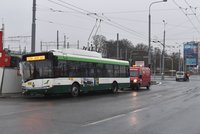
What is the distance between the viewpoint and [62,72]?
79.9 feet

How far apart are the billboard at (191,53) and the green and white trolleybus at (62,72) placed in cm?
9275

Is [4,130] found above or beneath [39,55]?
beneath

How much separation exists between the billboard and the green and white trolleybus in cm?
9275

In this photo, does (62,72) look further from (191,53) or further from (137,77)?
(191,53)

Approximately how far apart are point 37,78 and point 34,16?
660cm

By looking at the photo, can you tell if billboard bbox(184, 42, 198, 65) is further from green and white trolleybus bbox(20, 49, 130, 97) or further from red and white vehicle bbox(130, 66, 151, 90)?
green and white trolleybus bbox(20, 49, 130, 97)

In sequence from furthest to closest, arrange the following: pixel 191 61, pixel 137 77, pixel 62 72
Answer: pixel 191 61 < pixel 137 77 < pixel 62 72

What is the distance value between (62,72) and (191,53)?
4039 inches

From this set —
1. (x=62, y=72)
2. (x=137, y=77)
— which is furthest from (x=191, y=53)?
(x=62, y=72)

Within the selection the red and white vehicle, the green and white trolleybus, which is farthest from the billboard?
the green and white trolleybus

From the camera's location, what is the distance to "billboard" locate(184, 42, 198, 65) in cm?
11949

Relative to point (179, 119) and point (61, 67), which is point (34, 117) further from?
point (61, 67)

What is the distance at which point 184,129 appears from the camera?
1167cm

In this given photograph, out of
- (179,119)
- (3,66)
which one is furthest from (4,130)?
(3,66)
